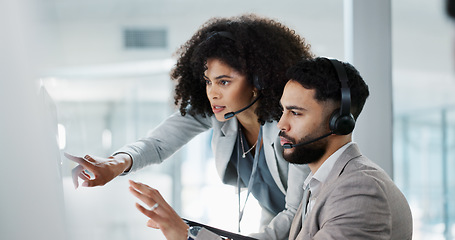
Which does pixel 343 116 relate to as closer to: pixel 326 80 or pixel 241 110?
pixel 326 80

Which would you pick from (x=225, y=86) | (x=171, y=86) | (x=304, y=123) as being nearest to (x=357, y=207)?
(x=304, y=123)

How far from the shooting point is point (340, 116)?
1079mm

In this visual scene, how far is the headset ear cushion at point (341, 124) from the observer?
3.51ft

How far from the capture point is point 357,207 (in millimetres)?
971

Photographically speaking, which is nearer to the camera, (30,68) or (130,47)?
(30,68)

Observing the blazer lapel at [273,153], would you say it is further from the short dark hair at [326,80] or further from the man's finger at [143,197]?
the man's finger at [143,197]

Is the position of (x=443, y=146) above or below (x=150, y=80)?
below

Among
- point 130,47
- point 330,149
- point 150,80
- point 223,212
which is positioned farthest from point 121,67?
point 330,149

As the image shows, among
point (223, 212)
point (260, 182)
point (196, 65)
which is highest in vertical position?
point (196, 65)

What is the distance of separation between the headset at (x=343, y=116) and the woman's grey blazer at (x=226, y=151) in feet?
0.92

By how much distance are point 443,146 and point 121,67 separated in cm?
268

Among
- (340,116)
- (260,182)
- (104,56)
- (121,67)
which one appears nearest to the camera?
(340,116)

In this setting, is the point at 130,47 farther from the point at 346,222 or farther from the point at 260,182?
the point at 346,222

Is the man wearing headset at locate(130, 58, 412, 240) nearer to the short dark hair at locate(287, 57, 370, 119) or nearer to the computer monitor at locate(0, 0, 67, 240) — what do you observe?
the short dark hair at locate(287, 57, 370, 119)
